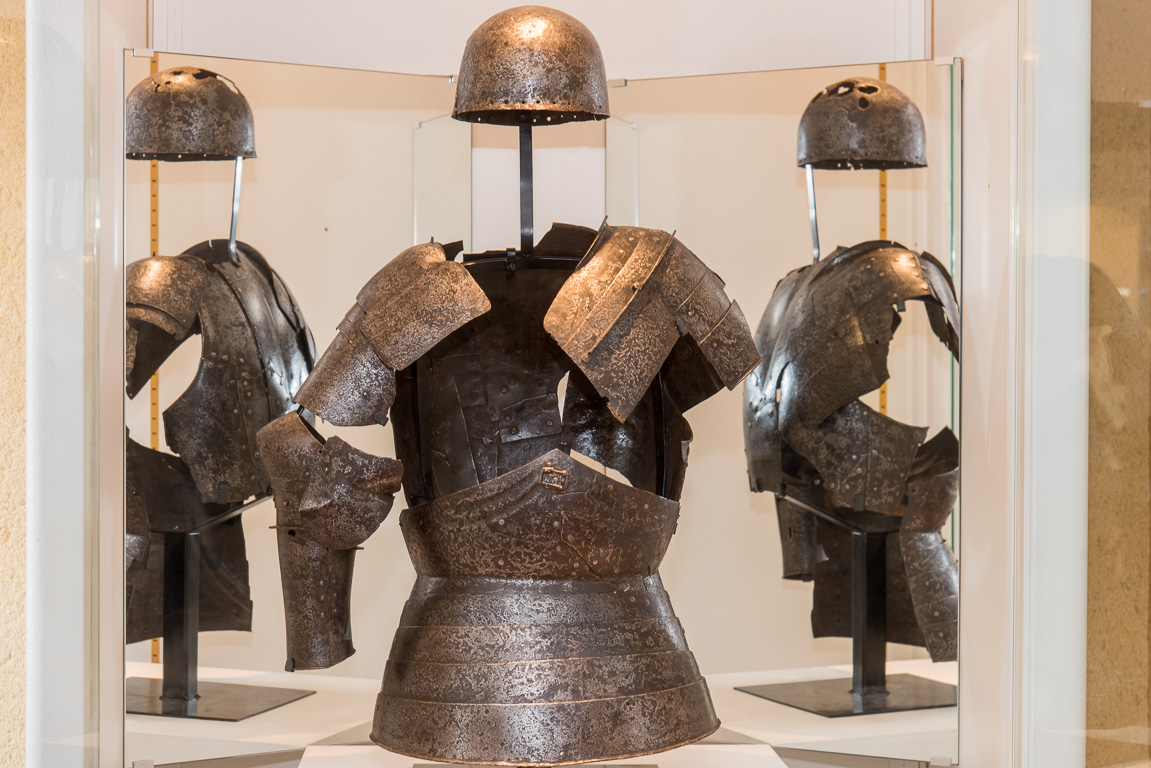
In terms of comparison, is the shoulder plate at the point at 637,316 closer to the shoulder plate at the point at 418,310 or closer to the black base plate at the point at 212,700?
the shoulder plate at the point at 418,310

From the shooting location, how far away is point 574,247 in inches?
110

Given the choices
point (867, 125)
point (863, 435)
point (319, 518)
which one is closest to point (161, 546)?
point (319, 518)

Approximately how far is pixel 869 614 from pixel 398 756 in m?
1.35

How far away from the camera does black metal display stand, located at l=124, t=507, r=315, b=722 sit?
10.2 feet

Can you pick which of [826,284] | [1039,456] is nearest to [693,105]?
[826,284]

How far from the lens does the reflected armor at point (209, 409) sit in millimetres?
3066

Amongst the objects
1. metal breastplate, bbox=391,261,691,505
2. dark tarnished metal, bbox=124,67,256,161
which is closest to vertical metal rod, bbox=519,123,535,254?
metal breastplate, bbox=391,261,691,505

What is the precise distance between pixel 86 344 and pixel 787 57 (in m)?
2.12

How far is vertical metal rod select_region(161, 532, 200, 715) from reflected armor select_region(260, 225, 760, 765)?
85cm

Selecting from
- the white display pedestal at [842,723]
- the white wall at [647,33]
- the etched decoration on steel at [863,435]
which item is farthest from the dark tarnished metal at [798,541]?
the white wall at [647,33]

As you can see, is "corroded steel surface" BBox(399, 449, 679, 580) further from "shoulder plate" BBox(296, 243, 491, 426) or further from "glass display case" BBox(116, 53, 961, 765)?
"glass display case" BBox(116, 53, 961, 765)

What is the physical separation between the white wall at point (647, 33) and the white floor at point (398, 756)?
1753 millimetres

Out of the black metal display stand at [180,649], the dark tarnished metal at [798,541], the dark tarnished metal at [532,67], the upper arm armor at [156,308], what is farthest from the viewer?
the dark tarnished metal at [798,541]

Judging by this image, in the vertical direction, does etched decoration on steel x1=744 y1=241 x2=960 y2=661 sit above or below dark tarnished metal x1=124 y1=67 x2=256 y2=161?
below
